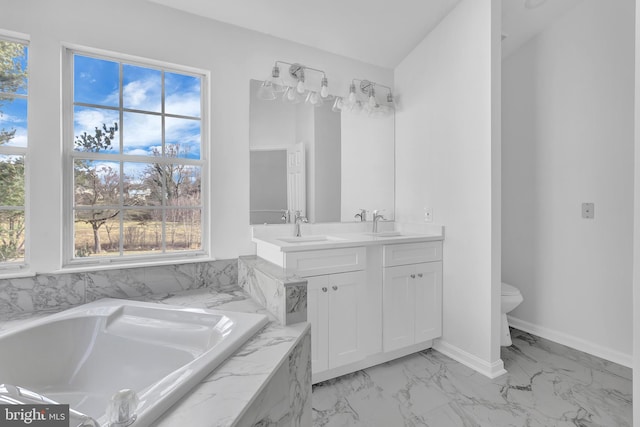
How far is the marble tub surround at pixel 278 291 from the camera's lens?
150 cm

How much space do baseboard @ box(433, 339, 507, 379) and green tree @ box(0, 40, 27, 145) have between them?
313 centimetres

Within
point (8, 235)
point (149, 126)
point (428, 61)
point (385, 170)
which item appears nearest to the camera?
point (8, 235)

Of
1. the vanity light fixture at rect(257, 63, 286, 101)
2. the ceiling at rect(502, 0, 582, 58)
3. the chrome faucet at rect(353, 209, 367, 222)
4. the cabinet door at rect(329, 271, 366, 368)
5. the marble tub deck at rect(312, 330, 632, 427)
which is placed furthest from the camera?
the chrome faucet at rect(353, 209, 367, 222)

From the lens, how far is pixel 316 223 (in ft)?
8.44

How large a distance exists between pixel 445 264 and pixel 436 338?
0.59 m

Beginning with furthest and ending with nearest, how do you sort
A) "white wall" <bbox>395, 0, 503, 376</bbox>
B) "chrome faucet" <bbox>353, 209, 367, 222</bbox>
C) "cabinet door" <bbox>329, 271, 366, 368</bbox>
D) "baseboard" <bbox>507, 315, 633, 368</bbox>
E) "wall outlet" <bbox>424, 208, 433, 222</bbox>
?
"chrome faucet" <bbox>353, 209, 367, 222</bbox> < "wall outlet" <bbox>424, 208, 433, 222</bbox> < "baseboard" <bbox>507, 315, 633, 368</bbox> < "white wall" <bbox>395, 0, 503, 376</bbox> < "cabinet door" <bbox>329, 271, 366, 368</bbox>

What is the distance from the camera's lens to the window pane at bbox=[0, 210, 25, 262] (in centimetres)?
171

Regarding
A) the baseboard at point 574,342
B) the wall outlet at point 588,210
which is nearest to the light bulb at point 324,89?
the wall outlet at point 588,210

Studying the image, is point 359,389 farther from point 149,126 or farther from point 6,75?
point 6,75

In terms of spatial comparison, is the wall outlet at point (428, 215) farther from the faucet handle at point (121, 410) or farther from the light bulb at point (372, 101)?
the faucet handle at point (121, 410)

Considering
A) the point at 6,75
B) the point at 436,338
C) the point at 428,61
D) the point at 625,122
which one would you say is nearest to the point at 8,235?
the point at 6,75

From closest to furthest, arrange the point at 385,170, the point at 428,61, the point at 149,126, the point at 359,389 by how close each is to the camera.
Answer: the point at 359,389 < the point at 149,126 < the point at 428,61 < the point at 385,170

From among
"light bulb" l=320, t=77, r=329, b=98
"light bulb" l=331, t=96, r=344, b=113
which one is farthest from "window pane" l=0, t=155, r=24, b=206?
"light bulb" l=331, t=96, r=344, b=113

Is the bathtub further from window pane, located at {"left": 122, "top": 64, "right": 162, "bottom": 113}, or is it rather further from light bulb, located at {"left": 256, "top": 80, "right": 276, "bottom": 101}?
light bulb, located at {"left": 256, "top": 80, "right": 276, "bottom": 101}
